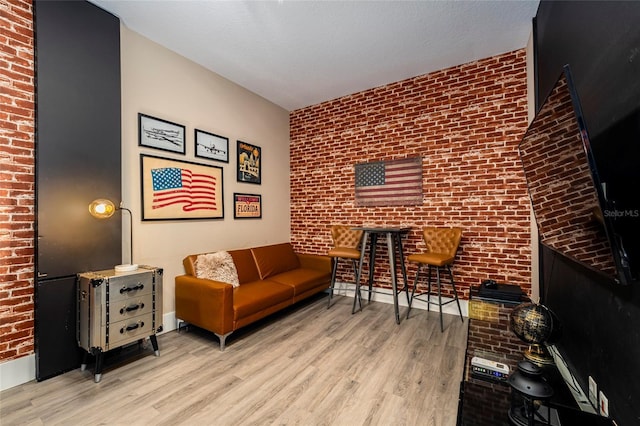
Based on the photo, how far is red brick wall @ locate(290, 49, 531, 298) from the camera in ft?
11.1

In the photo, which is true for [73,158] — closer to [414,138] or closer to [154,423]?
[154,423]

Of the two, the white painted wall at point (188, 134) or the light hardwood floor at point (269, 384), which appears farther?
the white painted wall at point (188, 134)

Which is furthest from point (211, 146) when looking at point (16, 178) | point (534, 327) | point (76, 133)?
point (534, 327)

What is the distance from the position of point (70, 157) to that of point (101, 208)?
0.49m

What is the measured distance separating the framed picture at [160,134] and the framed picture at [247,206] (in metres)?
1.05

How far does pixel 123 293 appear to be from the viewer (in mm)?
2375

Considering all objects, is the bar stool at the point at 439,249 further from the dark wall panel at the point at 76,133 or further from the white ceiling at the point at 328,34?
the dark wall panel at the point at 76,133

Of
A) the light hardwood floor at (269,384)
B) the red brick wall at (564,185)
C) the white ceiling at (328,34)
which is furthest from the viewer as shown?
the white ceiling at (328,34)

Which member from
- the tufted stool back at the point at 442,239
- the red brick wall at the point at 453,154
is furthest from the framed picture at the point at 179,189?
the tufted stool back at the point at 442,239

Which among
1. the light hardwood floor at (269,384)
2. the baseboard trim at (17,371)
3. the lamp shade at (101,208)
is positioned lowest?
the light hardwood floor at (269,384)

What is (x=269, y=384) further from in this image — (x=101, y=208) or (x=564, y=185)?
(x=564, y=185)

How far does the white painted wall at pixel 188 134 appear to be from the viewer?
2924mm

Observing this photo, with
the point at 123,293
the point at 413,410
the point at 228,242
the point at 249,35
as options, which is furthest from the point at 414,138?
the point at 123,293

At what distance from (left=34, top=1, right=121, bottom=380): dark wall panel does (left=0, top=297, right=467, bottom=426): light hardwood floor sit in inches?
20.3
